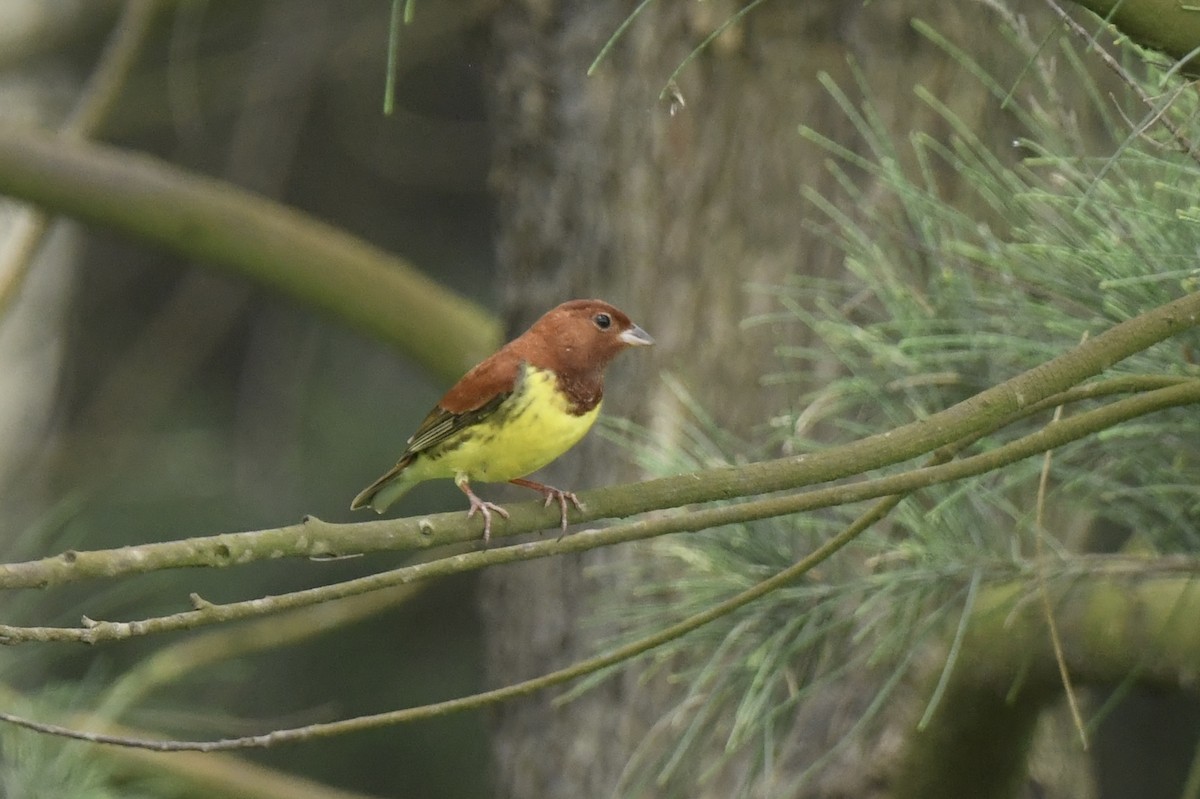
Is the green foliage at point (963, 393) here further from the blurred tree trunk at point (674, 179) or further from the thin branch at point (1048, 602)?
the blurred tree trunk at point (674, 179)

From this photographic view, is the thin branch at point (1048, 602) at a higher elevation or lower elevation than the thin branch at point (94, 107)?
higher

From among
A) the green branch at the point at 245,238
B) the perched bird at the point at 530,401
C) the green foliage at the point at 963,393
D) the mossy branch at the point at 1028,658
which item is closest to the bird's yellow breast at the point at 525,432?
the perched bird at the point at 530,401

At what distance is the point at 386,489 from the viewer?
2.63 metres

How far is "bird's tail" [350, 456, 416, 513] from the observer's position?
2570 millimetres

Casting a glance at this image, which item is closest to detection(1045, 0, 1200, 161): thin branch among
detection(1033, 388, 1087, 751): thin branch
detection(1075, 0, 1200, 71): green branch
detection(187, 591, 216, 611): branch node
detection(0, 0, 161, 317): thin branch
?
detection(1075, 0, 1200, 71): green branch

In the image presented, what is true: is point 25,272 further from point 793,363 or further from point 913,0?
point 913,0

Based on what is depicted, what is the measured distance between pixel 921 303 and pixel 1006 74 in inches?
42.0

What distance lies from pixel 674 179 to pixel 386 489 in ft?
2.99

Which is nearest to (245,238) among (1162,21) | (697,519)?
(697,519)

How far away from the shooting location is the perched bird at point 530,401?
2275 mm

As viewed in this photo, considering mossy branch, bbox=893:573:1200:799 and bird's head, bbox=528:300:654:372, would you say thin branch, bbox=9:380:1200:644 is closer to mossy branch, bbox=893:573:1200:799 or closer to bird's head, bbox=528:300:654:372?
mossy branch, bbox=893:573:1200:799

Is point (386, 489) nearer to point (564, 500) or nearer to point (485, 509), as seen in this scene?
point (485, 509)

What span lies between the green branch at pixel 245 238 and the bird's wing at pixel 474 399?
0.80m

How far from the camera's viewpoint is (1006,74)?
9.82 feet
